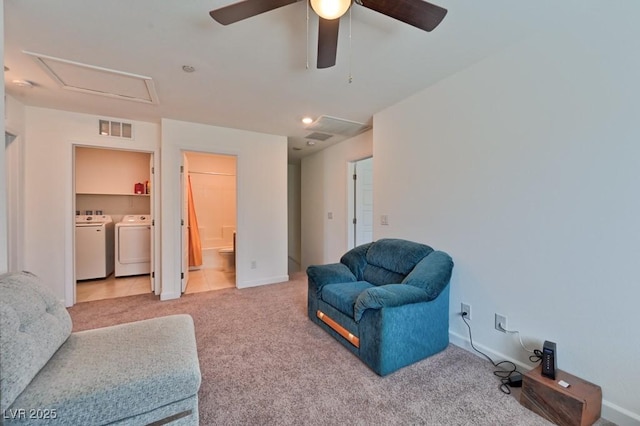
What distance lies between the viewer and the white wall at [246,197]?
342 cm

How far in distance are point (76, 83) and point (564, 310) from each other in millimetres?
4259

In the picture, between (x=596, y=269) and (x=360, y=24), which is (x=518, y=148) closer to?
(x=596, y=269)

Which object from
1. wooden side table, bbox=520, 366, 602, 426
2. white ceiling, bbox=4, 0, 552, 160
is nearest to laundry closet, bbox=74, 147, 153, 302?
white ceiling, bbox=4, 0, 552, 160

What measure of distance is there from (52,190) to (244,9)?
3425 mm

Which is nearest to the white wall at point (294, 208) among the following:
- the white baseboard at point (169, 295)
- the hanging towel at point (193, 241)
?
the hanging towel at point (193, 241)

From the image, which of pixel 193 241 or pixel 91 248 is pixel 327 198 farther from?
pixel 91 248

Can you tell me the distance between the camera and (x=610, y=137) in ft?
4.81

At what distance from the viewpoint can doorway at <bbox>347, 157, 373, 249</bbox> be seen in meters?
4.33

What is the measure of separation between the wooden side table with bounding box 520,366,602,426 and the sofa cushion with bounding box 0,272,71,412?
244 centimetres

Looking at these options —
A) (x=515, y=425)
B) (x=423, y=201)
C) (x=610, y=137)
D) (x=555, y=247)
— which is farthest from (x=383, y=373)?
(x=610, y=137)

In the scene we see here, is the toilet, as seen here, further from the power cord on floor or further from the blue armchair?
the power cord on floor

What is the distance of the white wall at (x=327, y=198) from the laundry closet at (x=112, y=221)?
9.36ft

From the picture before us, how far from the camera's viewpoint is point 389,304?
5.98ft

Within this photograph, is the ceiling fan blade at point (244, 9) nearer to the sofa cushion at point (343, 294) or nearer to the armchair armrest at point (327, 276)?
the sofa cushion at point (343, 294)
